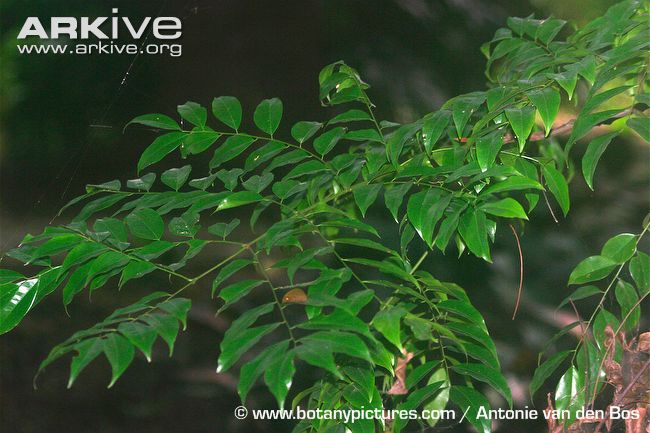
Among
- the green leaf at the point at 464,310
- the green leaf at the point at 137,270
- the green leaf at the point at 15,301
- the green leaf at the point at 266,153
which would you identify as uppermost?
the green leaf at the point at 266,153

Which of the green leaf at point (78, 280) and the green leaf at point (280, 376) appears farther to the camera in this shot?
the green leaf at point (78, 280)

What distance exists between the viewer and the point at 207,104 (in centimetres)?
154

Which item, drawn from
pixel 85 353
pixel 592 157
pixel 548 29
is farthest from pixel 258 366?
pixel 548 29

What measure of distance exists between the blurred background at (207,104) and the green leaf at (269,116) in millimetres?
680

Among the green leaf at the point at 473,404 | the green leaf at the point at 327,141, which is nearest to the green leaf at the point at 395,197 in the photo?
the green leaf at the point at 327,141

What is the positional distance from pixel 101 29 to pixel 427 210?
1.08 meters

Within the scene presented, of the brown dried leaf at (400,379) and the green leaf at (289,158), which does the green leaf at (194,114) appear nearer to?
the green leaf at (289,158)

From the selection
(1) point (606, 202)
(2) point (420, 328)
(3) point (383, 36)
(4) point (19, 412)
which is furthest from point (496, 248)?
(4) point (19, 412)

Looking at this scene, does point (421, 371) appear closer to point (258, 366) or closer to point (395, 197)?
point (395, 197)

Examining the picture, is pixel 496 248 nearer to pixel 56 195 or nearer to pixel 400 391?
pixel 400 391

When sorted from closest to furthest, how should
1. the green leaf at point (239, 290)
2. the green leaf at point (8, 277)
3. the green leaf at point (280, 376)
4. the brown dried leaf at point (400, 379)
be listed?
1. the green leaf at point (280, 376)
2. the green leaf at point (239, 290)
3. the green leaf at point (8, 277)
4. the brown dried leaf at point (400, 379)

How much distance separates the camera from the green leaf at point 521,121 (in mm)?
706

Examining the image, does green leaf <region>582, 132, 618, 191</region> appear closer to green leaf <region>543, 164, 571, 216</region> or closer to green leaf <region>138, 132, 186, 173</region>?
green leaf <region>543, 164, 571, 216</region>

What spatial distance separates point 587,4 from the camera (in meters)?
1.53
